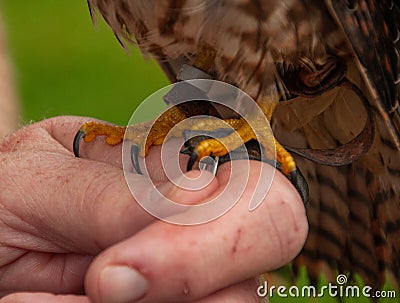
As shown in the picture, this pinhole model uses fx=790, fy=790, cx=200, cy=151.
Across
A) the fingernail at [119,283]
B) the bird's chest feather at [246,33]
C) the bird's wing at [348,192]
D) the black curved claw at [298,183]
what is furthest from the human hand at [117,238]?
the bird's wing at [348,192]

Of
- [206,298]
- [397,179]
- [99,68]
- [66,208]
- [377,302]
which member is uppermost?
[66,208]

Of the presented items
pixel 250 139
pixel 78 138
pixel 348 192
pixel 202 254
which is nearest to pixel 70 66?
pixel 348 192

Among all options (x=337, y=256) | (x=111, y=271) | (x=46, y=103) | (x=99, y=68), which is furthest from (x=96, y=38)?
(x=111, y=271)

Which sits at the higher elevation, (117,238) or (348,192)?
(117,238)

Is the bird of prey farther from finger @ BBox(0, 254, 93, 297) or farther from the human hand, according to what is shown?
finger @ BBox(0, 254, 93, 297)

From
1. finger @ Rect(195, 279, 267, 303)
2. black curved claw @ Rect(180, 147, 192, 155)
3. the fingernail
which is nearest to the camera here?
the fingernail

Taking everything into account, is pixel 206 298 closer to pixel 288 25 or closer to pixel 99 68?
pixel 288 25

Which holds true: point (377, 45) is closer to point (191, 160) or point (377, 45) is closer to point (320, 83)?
point (320, 83)

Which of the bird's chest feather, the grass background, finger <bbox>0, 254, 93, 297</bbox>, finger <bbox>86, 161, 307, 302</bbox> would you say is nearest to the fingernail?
finger <bbox>86, 161, 307, 302</bbox>
